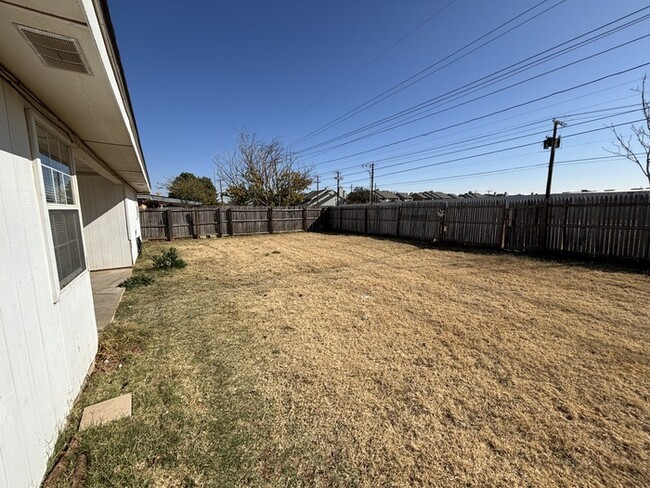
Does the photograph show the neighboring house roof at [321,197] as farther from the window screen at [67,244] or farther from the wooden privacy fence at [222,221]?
the window screen at [67,244]

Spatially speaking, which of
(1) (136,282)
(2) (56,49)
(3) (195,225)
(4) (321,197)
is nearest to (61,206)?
(2) (56,49)

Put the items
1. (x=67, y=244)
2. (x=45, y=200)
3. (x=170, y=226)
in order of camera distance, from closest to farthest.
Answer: (x=45, y=200) → (x=67, y=244) → (x=170, y=226)

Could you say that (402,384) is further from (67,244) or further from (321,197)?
(321,197)

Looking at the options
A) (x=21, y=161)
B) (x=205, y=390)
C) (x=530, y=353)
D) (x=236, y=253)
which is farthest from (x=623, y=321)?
(x=236, y=253)

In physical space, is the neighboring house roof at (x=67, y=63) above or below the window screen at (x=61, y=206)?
above

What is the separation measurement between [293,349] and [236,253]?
284 inches

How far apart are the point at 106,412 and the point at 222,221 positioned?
1360 cm

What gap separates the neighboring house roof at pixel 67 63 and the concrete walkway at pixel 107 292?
103 inches

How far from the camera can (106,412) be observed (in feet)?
6.92

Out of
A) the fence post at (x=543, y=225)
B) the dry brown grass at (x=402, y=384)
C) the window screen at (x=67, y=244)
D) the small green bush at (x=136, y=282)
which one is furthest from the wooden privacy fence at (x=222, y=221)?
the fence post at (x=543, y=225)

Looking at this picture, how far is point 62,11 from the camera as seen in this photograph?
1.06m

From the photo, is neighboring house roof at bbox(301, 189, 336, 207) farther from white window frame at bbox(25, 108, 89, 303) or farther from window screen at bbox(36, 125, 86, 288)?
white window frame at bbox(25, 108, 89, 303)

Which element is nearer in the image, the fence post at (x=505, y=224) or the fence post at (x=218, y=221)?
the fence post at (x=505, y=224)

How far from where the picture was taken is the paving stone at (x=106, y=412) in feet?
6.59
